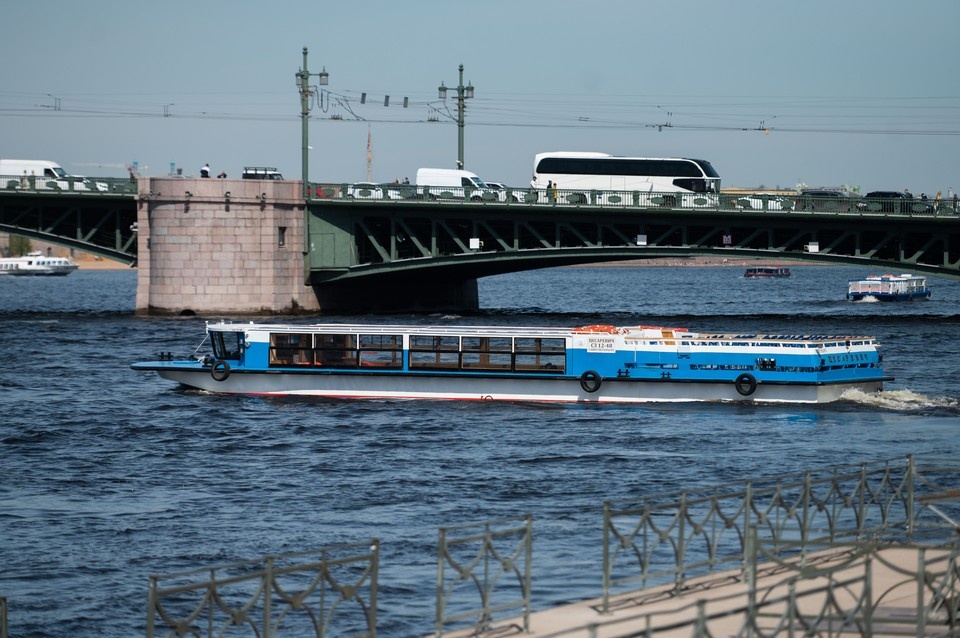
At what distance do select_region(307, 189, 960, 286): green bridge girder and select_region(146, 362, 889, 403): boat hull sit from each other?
25.2 meters

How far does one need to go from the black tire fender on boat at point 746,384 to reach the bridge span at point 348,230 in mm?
26008

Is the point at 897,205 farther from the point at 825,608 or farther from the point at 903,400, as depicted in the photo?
the point at 825,608

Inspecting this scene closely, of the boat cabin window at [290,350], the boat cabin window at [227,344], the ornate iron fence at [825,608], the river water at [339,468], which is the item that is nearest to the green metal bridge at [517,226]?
the river water at [339,468]

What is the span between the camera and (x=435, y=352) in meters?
42.8

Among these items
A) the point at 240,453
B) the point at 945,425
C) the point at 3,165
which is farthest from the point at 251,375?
the point at 3,165

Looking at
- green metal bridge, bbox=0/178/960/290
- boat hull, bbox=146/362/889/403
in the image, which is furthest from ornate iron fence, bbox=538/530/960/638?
green metal bridge, bbox=0/178/960/290

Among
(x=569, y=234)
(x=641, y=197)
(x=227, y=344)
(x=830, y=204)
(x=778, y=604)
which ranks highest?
(x=641, y=197)

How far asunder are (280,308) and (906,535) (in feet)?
191

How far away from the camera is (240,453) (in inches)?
1401

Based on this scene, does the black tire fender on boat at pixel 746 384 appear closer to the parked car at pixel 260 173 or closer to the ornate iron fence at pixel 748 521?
the ornate iron fence at pixel 748 521

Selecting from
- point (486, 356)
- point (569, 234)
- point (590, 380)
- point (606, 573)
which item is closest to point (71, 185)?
point (569, 234)

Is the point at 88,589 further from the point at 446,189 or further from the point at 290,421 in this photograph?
the point at 446,189

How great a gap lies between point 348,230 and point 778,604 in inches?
2502

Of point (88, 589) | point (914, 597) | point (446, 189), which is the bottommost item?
point (88, 589)
